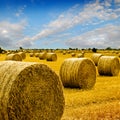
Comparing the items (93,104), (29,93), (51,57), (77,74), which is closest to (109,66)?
(77,74)

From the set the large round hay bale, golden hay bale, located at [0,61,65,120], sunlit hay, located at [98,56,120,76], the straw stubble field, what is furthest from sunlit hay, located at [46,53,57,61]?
golden hay bale, located at [0,61,65,120]

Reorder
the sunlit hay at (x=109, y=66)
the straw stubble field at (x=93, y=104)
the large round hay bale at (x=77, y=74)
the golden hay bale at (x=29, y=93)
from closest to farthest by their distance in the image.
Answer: the golden hay bale at (x=29, y=93) < the straw stubble field at (x=93, y=104) < the large round hay bale at (x=77, y=74) < the sunlit hay at (x=109, y=66)

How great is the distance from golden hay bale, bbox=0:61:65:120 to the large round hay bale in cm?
648

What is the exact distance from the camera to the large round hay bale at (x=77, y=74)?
55.0 ft

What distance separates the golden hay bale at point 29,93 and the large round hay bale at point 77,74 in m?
6.48

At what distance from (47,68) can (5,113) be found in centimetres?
201

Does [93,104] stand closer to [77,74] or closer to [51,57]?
[77,74]

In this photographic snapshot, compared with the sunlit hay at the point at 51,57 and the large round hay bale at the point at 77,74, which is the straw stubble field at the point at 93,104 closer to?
the large round hay bale at the point at 77,74

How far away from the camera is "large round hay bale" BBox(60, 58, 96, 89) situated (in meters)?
16.8

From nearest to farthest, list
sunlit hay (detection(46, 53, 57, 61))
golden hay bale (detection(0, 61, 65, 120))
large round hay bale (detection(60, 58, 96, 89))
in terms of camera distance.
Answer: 1. golden hay bale (detection(0, 61, 65, 120))
2. large round hay bale (detection(60, 58, 96, 89))
3. sunlit hay (detection(46, 53, 57, 61))

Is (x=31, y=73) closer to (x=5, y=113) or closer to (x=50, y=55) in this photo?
(x=5, y=113)

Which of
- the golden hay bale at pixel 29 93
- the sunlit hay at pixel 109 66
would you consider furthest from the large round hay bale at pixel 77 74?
the golden hay bale at pixel 29 93

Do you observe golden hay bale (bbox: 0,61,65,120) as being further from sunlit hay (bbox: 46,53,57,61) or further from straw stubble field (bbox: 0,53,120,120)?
sunlit hay (bbox: 46,53,57,61)

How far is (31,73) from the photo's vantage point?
31.3 feet
